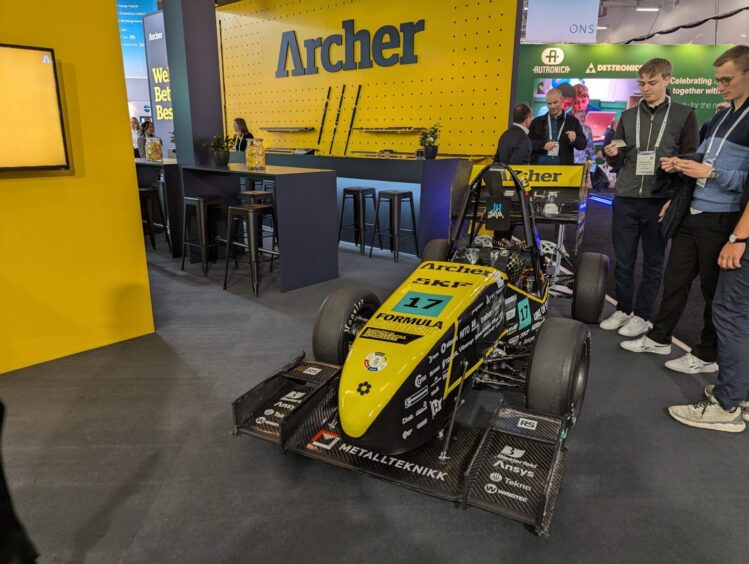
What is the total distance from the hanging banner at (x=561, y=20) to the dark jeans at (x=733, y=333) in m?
9.34

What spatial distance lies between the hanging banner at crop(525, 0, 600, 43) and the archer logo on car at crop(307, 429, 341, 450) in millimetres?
10306

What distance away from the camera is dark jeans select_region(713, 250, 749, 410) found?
226 cm

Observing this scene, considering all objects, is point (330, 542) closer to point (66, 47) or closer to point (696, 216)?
point (696, 216)

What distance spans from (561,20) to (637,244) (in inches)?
343

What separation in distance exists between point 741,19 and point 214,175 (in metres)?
13.8

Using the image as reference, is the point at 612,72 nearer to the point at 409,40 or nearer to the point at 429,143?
the point at 409,40

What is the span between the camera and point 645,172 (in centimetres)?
315

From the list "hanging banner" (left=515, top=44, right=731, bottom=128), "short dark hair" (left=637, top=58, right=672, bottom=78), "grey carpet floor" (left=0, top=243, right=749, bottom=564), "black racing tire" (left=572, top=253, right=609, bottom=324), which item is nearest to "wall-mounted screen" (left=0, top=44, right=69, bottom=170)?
"grey carpet floor" (left=0, top=243, right=749, bottom=564)

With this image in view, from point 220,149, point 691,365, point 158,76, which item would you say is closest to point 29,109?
point 220,149

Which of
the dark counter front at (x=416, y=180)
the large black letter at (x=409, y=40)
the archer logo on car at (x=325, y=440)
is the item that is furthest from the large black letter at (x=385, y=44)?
the archer logo on car at (x=325, y=440)

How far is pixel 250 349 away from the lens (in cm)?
336

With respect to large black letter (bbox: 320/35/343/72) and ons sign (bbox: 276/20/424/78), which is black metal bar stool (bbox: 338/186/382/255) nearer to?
ons sign (bbox: 276/20/424/78)

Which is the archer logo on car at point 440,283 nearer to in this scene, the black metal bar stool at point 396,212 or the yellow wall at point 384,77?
the black metal bar stool at point 396,212

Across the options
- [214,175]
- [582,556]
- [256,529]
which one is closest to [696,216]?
[582,556]
